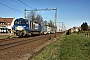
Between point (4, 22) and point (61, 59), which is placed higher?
point (4, 22)

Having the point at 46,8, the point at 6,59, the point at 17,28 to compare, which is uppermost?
the point at 46,8

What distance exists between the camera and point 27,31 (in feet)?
91.7

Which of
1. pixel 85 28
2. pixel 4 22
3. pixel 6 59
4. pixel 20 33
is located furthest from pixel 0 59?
pixel 85 28

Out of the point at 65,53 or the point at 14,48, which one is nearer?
the point at 65,53

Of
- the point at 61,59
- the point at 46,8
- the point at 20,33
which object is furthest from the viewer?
the point at 46,8

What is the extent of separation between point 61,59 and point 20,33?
66.8 feet

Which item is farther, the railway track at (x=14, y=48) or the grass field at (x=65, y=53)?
the railway track at (x=14, y=48)

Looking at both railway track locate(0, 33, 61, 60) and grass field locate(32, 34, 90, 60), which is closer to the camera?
grass field locate(32, 34, 90, 60)

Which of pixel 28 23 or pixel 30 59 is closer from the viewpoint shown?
pixel 30 59

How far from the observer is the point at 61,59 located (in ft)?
25.3

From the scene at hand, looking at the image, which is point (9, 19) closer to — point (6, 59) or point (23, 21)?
point (23, 21)

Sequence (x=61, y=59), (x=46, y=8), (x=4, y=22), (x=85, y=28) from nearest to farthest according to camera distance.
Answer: (x=61, y=59) → (x=46, y=8) → (x=4, y=22) → (x=85, y=28)

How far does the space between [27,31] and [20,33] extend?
139 centimetres

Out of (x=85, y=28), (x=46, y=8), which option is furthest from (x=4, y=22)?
(x=46, y=8)
